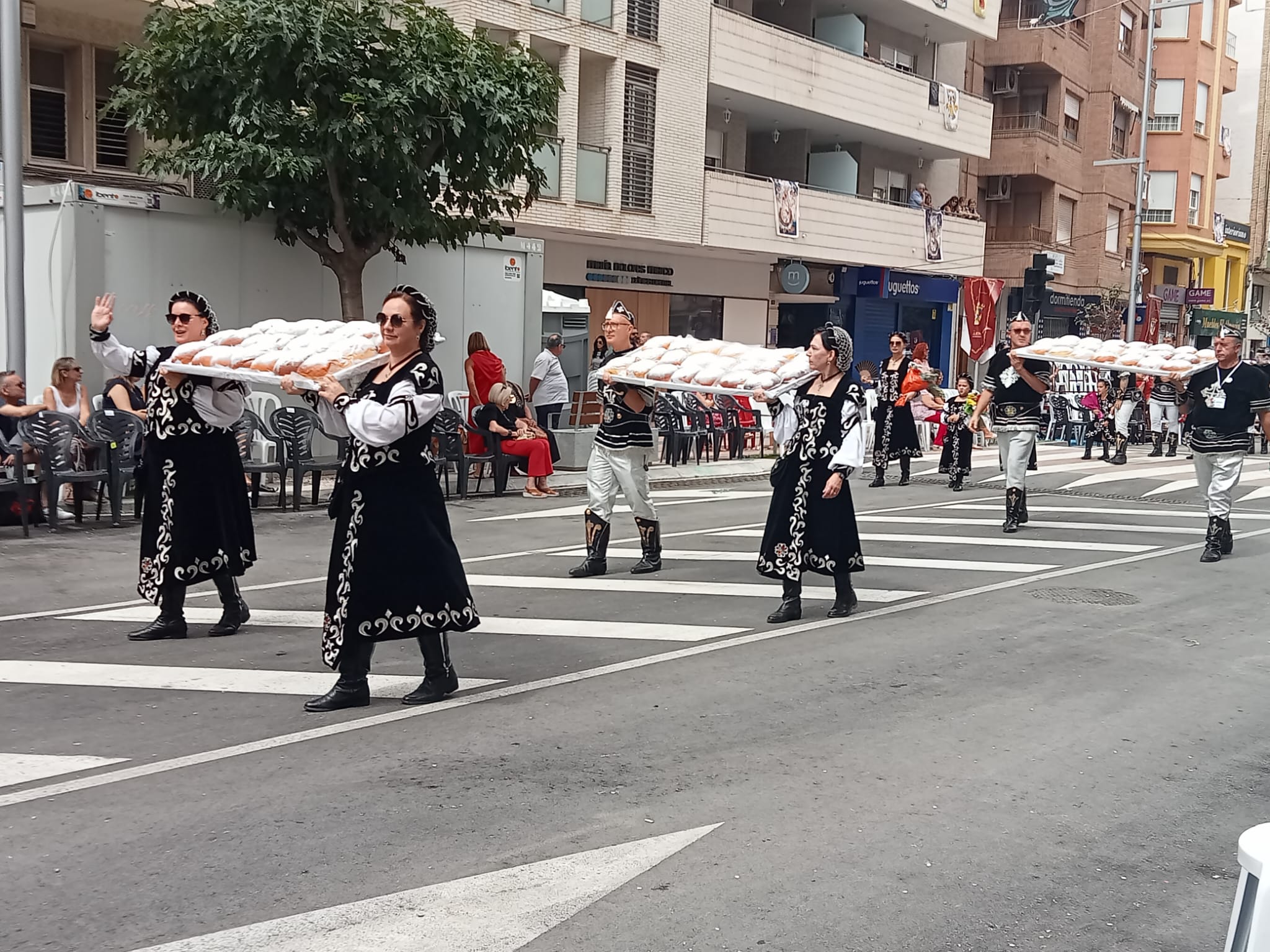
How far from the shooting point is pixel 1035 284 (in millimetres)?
25469

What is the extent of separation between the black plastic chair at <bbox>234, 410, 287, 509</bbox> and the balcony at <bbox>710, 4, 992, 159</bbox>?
15.7 m

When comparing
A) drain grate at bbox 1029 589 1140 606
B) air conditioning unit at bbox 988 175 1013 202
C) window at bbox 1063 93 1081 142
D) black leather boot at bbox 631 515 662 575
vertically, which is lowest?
drain grate at bbox 1029 589 1140 606

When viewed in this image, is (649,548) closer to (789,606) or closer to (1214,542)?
(789,606)

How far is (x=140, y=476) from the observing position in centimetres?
1160

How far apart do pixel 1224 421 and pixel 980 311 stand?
19.1m

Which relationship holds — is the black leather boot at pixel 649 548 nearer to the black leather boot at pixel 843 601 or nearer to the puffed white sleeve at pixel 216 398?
the black leather boot at pixel 843 601

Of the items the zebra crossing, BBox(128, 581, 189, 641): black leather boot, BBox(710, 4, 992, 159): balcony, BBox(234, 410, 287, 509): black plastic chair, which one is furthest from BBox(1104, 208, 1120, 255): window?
BBox(128, 581, 189, 641): black leather boot

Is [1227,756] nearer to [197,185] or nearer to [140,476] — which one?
[140,476]

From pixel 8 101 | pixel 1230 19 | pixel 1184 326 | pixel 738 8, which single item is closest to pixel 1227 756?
pixel 8 101

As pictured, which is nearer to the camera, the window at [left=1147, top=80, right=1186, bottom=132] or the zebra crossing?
the zebra crossing

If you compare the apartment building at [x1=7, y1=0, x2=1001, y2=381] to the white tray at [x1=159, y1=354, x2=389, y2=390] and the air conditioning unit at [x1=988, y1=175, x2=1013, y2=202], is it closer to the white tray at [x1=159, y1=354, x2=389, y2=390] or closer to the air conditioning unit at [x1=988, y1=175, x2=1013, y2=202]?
the air conditioning unit at [x1=988, y1=175, x2=1013, y2=202]

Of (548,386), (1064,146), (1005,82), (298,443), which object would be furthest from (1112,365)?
(1064,146)

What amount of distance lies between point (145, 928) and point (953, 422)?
1582cm

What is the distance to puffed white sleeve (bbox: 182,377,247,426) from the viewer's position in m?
7.89
